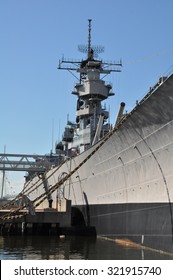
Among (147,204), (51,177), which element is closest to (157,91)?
(147,204)

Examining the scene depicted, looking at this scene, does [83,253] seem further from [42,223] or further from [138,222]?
[42,223]

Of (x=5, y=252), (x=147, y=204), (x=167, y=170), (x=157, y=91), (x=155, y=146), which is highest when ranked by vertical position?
(x=157, y=91)

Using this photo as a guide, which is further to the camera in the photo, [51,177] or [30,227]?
[51,177]

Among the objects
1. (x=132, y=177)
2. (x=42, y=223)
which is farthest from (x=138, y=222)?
(x=42, y=223)

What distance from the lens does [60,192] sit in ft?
92.0

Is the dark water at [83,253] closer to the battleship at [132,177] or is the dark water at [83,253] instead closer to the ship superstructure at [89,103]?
the battleship at [132,177]

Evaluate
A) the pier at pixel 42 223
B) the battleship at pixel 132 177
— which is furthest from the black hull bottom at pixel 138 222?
the pier at pixel 42 223

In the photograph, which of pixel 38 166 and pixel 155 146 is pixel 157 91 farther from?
pixel 38 166

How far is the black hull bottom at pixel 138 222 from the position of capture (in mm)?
12836

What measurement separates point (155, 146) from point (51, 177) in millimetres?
19179

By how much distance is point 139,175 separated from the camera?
14977 mm

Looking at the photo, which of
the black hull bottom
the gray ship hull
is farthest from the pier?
the gray ship hull

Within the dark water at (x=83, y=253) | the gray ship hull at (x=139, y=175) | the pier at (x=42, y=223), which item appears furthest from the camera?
the pier at (x=42, y=223)

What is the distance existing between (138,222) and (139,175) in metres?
1.82
